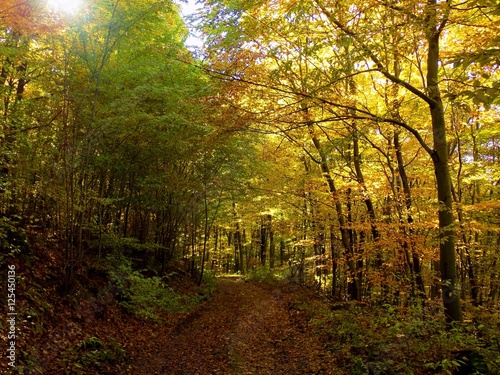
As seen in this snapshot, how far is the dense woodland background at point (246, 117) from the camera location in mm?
5902

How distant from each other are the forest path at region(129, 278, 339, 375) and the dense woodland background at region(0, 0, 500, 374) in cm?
259

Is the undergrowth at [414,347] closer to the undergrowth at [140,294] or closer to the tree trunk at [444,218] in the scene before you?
the tree trunk at [444,218]

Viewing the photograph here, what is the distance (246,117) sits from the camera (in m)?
6.93

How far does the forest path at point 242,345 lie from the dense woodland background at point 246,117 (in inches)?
102

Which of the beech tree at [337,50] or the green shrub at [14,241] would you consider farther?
the green shrub at [14,241]

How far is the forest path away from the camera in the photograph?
6.55m

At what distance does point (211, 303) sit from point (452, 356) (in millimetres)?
10431

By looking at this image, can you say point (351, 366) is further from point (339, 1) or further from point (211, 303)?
point (211, 303)

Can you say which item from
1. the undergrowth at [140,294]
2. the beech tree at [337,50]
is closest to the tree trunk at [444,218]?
the beech tree at [337,50]

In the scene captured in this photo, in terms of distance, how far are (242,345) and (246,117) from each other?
5.59 m

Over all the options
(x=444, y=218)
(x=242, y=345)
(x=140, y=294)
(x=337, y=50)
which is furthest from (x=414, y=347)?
(x=140, y=294)

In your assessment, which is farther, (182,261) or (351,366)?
(182,261)

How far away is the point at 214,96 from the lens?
7141 millimetres

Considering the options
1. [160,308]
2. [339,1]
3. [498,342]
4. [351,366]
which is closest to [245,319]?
[160,308]
